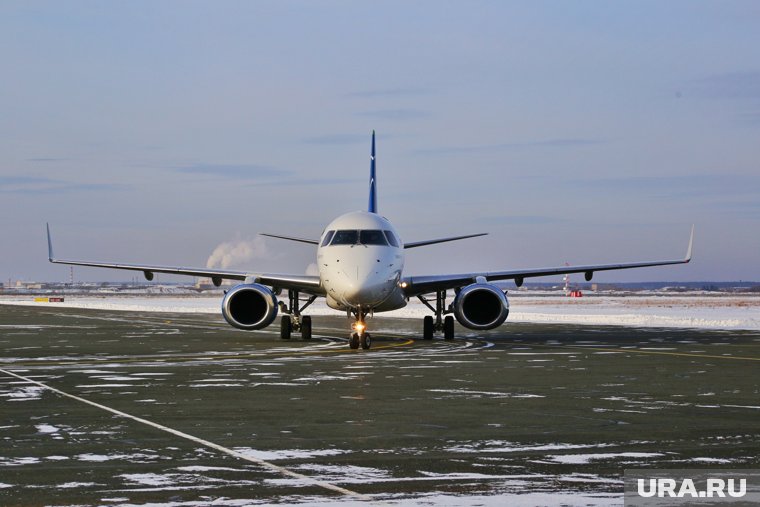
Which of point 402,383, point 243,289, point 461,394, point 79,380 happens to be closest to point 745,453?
point 461,394

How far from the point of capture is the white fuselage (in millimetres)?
27312

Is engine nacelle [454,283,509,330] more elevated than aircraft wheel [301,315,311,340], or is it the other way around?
engine nacelle [454,283,509,330]

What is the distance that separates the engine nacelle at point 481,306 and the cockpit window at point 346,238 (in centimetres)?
355

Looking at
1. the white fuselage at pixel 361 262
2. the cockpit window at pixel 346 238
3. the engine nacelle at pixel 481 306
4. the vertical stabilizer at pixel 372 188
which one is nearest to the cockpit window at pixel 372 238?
the white fuselage at pixel 361 262

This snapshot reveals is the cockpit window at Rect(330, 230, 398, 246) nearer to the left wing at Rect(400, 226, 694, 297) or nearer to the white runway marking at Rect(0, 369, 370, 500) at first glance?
the left wing at Rect(400, 226, 694, 297)

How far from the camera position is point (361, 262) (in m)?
27.6

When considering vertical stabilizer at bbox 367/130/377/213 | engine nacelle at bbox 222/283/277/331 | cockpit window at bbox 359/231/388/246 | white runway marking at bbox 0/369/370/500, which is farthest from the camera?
vertical stabilizer at bbox 367/130/377/213

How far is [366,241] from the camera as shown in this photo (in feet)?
93.2

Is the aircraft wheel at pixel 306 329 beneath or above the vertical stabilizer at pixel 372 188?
beneath

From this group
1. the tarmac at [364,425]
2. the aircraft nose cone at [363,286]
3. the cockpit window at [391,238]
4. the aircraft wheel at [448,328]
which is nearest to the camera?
the tarmac at [364,425]

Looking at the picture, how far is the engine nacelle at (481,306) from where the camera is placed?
99.2ft

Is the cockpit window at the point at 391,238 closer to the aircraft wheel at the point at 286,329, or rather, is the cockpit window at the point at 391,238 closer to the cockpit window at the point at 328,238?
the cockpit window at the point at 328,238

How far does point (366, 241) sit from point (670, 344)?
27.4 feet

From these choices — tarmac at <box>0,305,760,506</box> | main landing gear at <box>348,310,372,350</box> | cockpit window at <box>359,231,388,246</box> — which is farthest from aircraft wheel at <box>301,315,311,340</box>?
tarmac at <box>0,305,760,506</box>
